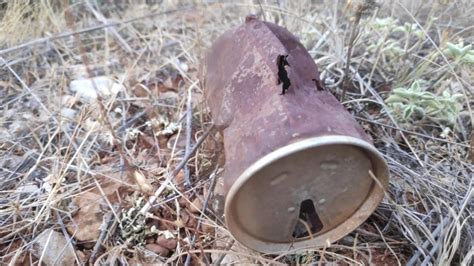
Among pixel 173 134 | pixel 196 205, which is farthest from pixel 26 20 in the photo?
pixel 196 205

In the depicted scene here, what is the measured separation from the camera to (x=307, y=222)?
1.39 metres

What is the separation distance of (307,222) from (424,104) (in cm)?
81

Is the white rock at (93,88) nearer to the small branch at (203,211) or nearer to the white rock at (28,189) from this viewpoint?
the white rock at (28,189)

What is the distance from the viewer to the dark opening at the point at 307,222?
52.8 inches

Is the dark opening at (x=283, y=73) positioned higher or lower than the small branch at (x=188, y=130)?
higher

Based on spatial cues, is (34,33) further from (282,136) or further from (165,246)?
(282,136)

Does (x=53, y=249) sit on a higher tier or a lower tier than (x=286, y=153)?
lower

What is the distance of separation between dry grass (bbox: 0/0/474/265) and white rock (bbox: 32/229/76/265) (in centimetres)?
2

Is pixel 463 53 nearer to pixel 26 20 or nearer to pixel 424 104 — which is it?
pixel 424 104

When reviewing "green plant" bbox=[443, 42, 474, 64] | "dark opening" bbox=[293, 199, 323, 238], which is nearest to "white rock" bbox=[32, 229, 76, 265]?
"dark opening" bbox=[293, 199, 323, 238]

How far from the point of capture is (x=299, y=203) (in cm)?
129

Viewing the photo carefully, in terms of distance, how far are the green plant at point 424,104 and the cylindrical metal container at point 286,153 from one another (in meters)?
0.58

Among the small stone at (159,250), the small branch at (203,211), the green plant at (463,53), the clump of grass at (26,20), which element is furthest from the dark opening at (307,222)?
the clump of grass at (26,20)

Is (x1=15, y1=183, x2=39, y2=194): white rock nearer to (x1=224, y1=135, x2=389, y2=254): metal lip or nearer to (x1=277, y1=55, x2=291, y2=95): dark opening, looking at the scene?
(x1=224, y1=135, x2=389, y2=254): metal lip
